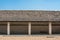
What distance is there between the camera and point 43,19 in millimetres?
21344

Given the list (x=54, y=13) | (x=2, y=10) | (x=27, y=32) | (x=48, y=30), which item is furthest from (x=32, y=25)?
(x=2, y=10)

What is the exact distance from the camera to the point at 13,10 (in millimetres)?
22844

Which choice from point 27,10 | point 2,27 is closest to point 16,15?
point 27,10

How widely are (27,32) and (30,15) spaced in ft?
11.3

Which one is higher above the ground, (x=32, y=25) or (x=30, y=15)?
(x=30, y=15)

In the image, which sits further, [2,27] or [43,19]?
[2,27]

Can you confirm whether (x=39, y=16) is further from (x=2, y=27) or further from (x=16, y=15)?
(x=2, y=27)

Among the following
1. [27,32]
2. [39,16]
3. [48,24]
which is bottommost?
[27,32]

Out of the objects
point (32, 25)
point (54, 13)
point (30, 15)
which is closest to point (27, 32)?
point (32, 25)

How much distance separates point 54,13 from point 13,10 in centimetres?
712

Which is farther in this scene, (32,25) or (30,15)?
(32,25)

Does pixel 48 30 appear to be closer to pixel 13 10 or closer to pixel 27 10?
pixel 27 10

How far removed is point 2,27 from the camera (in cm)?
2348

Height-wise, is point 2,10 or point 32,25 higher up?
point 2,10
